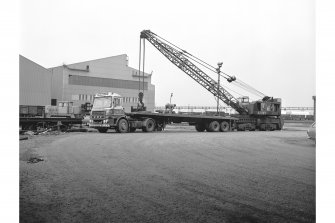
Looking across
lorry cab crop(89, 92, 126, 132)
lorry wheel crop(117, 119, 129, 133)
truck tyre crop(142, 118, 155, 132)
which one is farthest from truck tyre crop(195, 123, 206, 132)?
lorry cab crop(89, 92, 126, 132)

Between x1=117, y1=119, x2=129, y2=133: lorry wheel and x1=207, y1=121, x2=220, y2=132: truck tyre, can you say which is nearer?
x1=117, y1=119, x2=129, y2=133: lorry wheel

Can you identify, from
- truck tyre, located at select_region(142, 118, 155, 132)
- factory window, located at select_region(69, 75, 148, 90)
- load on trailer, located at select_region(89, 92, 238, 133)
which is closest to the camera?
load on trailer, located at select_region(89, 92, 238, 133)

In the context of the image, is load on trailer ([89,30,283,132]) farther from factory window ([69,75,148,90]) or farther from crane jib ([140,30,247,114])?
factory window ([69,75,148,90])

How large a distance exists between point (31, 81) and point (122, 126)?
451 inches

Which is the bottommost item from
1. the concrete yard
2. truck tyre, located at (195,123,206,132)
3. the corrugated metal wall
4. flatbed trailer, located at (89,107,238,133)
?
the concrete yard

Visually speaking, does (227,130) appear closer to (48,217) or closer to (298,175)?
(298,175)

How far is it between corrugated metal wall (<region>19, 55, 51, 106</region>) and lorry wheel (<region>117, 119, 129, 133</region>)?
35.0ft

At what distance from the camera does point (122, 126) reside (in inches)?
560

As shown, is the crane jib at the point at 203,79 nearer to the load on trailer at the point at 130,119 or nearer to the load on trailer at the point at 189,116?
the load on trailer at the point at 189,116

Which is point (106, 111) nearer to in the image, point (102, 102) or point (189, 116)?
point (102, 102)

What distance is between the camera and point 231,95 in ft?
64.6

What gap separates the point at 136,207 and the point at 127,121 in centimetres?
1168

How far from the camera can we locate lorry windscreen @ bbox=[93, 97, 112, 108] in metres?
13.9

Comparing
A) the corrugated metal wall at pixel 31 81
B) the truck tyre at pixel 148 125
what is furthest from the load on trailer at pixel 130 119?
the corrugated metal wall at pixel 31 81
